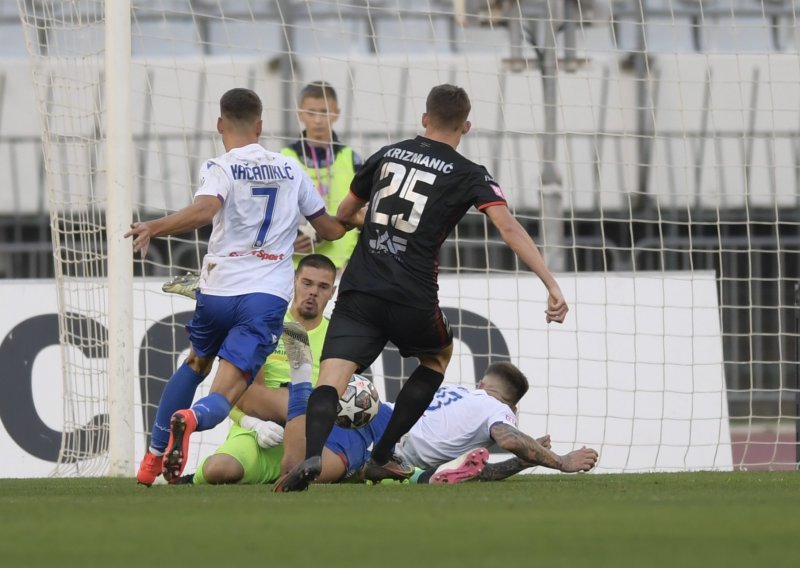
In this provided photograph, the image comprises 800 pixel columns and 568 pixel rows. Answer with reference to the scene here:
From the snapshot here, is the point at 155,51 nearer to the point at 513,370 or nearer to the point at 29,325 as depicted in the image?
the point at 29,325

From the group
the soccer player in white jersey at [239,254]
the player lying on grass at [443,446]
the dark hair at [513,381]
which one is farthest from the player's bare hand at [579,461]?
the soccer player in white jersey at [239,254]

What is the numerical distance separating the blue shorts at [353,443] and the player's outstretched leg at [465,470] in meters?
0.34

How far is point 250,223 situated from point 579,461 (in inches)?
75.6

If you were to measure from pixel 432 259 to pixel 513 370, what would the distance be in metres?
1.61

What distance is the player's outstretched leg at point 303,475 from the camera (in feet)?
17.5

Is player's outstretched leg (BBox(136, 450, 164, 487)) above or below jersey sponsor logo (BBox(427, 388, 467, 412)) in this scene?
below

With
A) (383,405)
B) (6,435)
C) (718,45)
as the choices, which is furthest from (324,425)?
(718,45)

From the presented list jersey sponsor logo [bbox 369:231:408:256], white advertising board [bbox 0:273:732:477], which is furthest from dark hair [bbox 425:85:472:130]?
white advertising board [bbox 0:273:732:477]

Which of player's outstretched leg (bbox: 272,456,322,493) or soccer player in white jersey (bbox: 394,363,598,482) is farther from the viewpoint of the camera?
soccer player in white jersey (bbox: 394,363,598,482)

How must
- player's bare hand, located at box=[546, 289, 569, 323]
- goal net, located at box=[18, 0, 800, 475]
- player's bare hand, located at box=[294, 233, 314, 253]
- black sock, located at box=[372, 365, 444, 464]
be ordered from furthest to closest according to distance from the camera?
goal net, located at box=[18, 0, 800, 475] < player's bare hand, located at box=[294, 233, 314, 253] < black sock, located at box=[372, 365, 444, 464] < player's bare hand, located at box=[546, 289, 569, 323]

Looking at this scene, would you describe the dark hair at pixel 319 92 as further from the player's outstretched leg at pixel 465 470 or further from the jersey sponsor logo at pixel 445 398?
the player's outstretched leg at pixel 465 470

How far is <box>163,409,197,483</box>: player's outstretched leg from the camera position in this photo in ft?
18.0

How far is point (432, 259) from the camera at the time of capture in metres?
5.84

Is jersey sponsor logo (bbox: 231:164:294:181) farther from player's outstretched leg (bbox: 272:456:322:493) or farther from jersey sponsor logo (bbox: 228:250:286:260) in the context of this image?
player's outstretched leg (bbox: 272:456:322:493)
